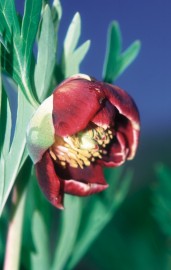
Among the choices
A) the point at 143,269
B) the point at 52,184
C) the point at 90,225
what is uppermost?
the point at 52,184

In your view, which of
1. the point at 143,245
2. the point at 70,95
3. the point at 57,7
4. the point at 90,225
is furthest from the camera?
the point at 143,245

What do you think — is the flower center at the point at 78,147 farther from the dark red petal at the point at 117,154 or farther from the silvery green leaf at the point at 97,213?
the silvery green leaf at the point at 97,213

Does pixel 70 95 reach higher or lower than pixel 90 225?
higher

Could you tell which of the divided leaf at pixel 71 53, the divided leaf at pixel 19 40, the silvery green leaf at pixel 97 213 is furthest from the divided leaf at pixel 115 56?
the silvery green leaf at pixel 97 213

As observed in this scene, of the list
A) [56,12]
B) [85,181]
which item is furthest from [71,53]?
[85,181]

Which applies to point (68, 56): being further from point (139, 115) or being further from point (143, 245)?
point (143, 245)

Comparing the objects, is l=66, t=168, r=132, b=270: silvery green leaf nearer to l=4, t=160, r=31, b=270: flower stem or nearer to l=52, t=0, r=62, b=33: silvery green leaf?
l=4, t=160, r=31, b=270: flower stem

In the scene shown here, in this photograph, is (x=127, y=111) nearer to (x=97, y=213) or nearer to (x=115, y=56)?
(x=115, y=56)

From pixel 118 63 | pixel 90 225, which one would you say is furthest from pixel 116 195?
pixel 118 63
